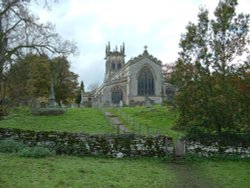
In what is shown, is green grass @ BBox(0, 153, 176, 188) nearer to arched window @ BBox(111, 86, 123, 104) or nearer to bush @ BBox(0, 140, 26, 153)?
bush @ BBox(0, 140, 26, 153)

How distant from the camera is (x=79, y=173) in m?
15.6

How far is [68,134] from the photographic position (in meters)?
21.8

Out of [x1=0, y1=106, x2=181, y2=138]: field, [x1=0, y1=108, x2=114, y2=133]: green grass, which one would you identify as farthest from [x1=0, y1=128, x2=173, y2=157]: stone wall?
[x1=0, y1=108, x2=114, y2=133]: green grass

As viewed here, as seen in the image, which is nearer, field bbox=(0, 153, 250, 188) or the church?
field bbox=(0, 153, 250, 188)

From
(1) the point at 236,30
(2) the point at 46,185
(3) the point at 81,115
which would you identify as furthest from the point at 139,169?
(3) the point at 81,115

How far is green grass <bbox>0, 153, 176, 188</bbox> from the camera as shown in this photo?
1388cm

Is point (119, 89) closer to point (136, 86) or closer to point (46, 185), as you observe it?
point (136, 86)

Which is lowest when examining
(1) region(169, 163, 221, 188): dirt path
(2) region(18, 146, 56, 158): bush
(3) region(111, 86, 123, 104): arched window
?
(1) region(169, 163, 221, 188): dirt path

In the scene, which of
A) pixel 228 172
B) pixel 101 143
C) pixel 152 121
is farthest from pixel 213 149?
pixel 152 121

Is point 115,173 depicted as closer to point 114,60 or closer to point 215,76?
point 215,76

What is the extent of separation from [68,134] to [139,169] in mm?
5658

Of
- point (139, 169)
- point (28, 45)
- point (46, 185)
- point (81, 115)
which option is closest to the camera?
point (46, 185)

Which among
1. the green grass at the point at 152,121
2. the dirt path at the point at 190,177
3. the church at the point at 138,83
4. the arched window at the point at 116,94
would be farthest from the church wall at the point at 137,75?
the dirt path at the point at 190,177

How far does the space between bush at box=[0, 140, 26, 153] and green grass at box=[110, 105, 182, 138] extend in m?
10.4
